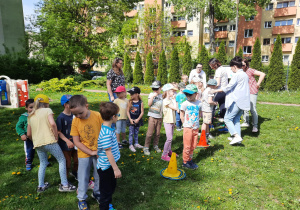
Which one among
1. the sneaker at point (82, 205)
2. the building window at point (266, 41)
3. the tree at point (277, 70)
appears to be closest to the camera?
the sneaker at point (82, 205)

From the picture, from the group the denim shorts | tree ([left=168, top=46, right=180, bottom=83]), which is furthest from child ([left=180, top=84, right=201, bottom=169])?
tree ([left=168, top=46, right=180, bottom=83])

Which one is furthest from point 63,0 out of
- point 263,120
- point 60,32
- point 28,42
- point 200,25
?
point 263,120

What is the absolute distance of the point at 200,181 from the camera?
3.94 meters

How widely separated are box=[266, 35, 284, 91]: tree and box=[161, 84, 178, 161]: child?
16.4 m

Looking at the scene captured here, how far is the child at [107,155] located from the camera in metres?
2.71

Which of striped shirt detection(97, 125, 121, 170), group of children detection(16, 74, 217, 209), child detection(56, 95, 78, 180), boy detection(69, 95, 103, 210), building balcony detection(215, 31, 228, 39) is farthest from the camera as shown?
building balcony detection(215, 31, 228, 39)

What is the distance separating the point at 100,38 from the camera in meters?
26.5

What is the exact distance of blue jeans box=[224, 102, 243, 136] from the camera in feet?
17.6

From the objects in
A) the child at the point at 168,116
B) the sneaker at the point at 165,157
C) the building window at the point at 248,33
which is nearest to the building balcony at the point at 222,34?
the building window at the point at 248,33

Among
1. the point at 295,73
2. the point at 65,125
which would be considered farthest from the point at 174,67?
the point at 65,125

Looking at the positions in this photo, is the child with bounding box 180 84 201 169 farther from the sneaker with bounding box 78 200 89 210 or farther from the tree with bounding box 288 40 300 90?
the tree with bounding box 288 40 300 90

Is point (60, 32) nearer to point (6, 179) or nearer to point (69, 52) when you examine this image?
point (69, 52)

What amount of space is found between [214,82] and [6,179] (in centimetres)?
538

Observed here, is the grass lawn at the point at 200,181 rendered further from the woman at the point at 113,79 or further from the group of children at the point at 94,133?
the woman at the point at 113,79
